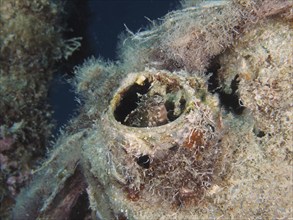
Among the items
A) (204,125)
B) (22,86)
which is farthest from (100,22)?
(204,125)

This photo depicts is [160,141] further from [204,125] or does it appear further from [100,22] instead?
[100,22]

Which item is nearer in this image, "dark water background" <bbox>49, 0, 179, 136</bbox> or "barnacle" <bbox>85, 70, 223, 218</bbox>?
"barnacle" <bbox>85, 70, 223, 218</bbox>

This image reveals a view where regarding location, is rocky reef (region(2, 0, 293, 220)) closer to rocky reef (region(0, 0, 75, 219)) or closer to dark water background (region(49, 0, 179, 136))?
rocky reef (region(0, 0, 75, 219))

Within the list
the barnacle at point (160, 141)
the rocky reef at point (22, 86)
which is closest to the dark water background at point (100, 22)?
the rocky reef at point (22, 86)

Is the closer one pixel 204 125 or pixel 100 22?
pixel 204 125

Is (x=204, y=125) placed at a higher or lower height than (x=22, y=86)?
higher

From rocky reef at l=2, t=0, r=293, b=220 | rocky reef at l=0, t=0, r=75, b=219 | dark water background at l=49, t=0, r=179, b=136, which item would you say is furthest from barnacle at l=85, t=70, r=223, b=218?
dark water background at l=49, t=0, r=179, b=136
